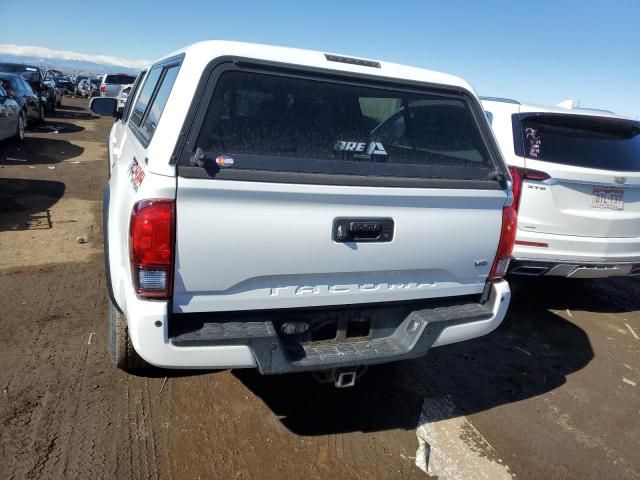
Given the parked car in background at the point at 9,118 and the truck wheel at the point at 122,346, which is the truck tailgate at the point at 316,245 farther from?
the parked car in background at the point at 9,118

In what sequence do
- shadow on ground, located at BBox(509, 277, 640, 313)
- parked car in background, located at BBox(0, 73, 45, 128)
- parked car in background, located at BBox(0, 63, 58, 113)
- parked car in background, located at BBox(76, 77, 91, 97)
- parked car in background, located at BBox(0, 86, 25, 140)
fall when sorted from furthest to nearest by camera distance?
parked car in background, located at BBox(76, 77, 91, 97), parked car in background, located at BBox(0, 63, 58, 113), parked car in background, located at BBox(0, 73, 45, 128), parked car in background, located at BBox(0, 86, 25, 140), shadow on ground, located at BBox(509, 277, 640, 313)

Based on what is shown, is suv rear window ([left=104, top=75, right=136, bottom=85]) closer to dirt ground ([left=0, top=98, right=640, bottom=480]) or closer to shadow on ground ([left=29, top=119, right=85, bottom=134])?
shadow on ground ([left=29, top=119, right=85, bottom=134])

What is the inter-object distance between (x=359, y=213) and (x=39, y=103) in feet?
55.6

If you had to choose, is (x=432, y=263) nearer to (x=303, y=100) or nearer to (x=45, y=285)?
(x=303, y=100)

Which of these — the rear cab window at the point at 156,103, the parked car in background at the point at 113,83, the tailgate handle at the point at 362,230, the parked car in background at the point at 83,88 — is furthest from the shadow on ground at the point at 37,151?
the parked car in background at the point at 83,88

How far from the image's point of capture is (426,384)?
3.67m

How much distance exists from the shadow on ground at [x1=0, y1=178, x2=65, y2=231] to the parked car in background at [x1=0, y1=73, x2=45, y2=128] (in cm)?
503

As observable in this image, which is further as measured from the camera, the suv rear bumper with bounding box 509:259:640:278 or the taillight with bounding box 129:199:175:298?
the suv rear bumper with bounding box 509:259:640:278

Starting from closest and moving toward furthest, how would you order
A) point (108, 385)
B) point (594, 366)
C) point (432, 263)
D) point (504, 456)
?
point (432, 263), point (504, 456), point (108, 385), point (594, 366)

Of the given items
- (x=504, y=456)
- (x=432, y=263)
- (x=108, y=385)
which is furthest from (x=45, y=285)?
(x=504, y=456)

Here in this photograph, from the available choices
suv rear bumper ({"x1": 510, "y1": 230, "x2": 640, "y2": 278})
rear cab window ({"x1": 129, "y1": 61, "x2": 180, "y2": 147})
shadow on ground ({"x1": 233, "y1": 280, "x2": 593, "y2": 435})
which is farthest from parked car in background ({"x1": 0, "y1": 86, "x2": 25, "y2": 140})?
suv rear bumper ({"x1": 510, "y1": 230, "x2": 640, "y2": 278})

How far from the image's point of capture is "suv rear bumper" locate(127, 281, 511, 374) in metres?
2.29

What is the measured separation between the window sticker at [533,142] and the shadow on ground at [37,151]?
9.49 metres

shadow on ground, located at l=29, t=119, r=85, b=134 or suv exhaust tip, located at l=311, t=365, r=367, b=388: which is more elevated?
suv exhaust tip, located at l=311, t=365, r=367, b=388
